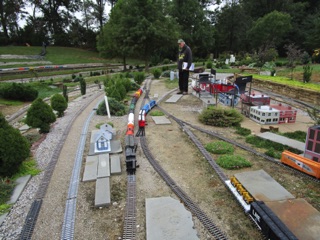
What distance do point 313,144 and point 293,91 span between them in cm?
720

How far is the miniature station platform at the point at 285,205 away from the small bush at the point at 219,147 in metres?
1.26

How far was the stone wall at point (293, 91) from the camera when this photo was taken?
31.4 feet

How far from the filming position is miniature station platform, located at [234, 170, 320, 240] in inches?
113

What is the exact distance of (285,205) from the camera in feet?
10.7

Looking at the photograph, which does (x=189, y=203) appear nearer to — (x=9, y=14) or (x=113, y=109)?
(x=113, y=109)

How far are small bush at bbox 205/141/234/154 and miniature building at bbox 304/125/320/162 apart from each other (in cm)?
149

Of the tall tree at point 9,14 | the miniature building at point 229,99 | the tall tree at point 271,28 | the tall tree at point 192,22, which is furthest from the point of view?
the tall tree at point 9,14

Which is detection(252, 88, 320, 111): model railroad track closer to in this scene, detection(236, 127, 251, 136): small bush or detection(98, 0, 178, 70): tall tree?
detection(236, 127, 251, 136): small bush

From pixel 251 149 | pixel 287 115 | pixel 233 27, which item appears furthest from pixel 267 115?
pixel 233 27

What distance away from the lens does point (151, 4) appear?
23.6 meters

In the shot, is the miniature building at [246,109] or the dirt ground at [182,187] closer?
the dirt ground at [182,187]

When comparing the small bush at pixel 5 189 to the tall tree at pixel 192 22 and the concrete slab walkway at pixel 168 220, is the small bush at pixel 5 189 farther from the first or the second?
the tall tree at pixel 192 22

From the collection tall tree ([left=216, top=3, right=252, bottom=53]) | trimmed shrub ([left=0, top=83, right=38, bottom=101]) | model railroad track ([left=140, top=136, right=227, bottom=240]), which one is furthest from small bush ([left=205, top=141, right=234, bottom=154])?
tall tree ([left=216, top=3, right=252, bottom=53])

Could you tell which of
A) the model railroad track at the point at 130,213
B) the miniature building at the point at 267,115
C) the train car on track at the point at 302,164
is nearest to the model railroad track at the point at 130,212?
the model railroad track at the point at 130,213
